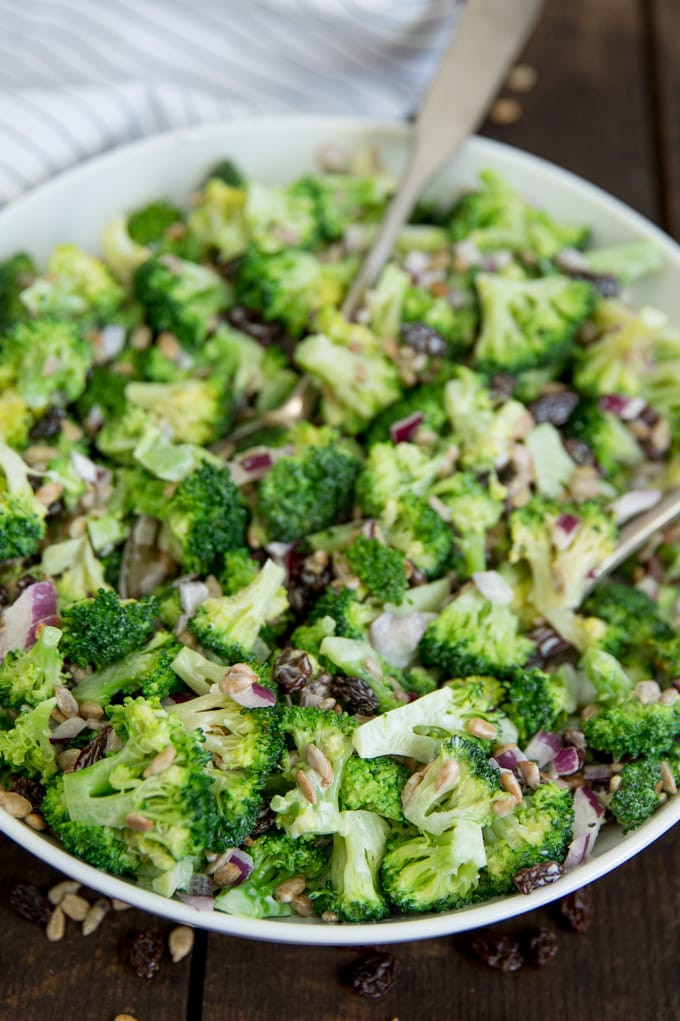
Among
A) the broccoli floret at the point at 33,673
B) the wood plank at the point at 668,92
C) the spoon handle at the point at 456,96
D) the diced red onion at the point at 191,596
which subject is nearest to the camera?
the broccoli floret at the point at 33,673

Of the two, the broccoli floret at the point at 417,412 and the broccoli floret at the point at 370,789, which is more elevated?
the broccoli floret at the point at 417,412

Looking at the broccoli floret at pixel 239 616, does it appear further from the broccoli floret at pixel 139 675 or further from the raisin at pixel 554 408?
the raisin at pixel 554 408

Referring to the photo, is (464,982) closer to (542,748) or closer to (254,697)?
(542,748)

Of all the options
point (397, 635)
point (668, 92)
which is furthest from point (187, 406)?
point (668, 92)

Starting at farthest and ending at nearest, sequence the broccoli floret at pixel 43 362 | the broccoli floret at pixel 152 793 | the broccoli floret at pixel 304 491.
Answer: the broccoli floret at pixel 43 362 < the broccoli floret at pixel 304 491 < the broccoli floret at pixel 152 793

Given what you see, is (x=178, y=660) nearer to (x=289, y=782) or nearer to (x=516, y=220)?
(x=289, y=782)

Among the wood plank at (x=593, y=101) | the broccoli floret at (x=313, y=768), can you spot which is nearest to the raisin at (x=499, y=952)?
the broccoli floret at (x=313, y=768)

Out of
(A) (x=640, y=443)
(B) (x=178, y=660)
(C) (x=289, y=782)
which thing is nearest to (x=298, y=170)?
(A) (x=640, y=443)

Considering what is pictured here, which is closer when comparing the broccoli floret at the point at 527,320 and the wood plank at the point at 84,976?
the wood plank at the point at 84,976
